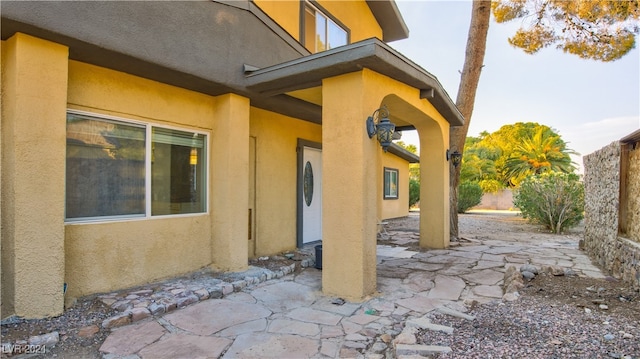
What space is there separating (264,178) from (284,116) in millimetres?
1468

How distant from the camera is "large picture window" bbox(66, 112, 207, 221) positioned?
13.8ft

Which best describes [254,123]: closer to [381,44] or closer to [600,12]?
[381,44]

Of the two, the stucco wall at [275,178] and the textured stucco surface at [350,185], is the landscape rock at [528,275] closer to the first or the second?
the textured stucco surface at [350,185]

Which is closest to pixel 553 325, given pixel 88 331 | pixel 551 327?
pixel 551 327

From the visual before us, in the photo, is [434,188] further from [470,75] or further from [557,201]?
[557,201]

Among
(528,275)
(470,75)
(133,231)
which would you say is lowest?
(528,275)

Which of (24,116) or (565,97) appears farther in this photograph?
(565,97)

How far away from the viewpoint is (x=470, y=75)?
8891 mm

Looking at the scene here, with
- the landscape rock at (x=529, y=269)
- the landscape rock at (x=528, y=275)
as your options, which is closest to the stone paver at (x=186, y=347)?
the landscape rock at (x=528, y=275)

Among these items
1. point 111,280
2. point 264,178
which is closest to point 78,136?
point 111,280

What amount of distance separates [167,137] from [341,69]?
2891 mm

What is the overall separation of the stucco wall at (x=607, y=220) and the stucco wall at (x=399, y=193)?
713 cm

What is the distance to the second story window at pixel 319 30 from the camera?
7852 mm

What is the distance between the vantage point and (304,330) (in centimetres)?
351
